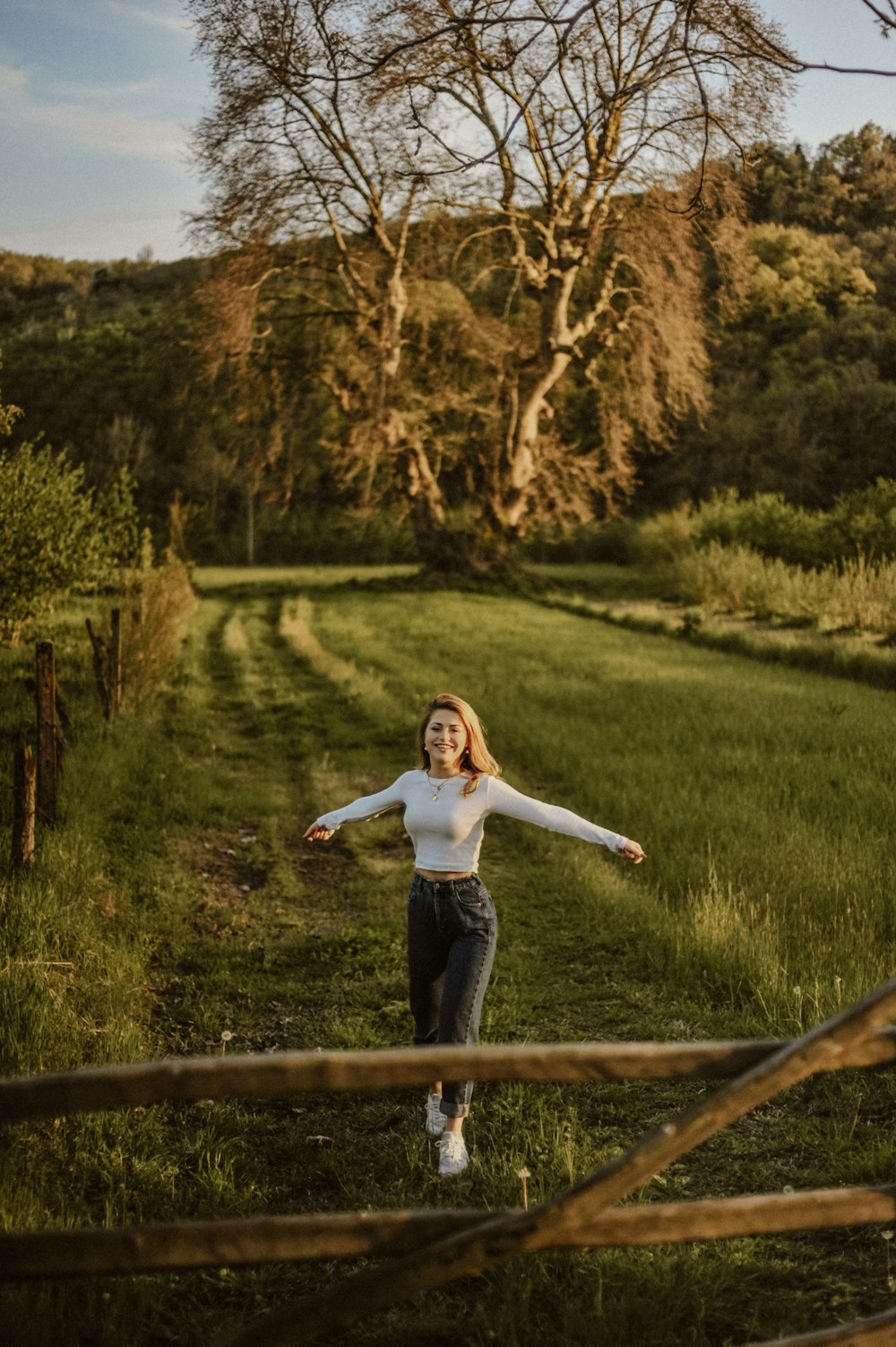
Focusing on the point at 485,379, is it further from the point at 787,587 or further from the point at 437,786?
the point at 437,786

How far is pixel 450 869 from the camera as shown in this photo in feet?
14.8

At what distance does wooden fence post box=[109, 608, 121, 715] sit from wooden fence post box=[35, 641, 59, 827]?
4102 millimetres

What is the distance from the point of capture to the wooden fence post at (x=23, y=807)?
6387 mm

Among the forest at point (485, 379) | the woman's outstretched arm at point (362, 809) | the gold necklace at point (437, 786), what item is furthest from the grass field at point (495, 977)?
the forest at point (485, 379)

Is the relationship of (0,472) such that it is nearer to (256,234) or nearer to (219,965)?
(219,965)

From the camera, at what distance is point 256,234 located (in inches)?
1288

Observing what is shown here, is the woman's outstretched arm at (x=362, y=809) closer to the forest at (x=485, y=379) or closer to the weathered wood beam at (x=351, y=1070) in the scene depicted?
the weathered wood beam at (x=351, y=1070)

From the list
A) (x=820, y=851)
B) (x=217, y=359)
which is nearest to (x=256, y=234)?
(x=217, y=359)

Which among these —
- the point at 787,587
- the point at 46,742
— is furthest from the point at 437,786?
the point at 787,587

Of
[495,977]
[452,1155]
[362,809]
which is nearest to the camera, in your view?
[452,1155]

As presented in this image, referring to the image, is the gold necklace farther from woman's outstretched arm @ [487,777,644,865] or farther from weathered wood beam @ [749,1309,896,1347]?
weathered wood beam @ [749,1309,896,1347]

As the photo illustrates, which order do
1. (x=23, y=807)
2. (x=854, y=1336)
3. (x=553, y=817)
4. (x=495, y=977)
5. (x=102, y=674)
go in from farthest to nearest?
(x=102, y=674) < (x=23, y=807) < (x=495, y=977) < (x=553, y=817) < (x=854, y=1336)

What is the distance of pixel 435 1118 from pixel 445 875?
1026 millimetres

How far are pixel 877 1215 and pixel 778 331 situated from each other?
174 ft
